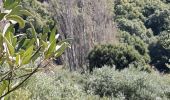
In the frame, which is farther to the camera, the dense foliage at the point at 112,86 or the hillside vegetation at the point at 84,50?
the dense foliage at the point at 112,86

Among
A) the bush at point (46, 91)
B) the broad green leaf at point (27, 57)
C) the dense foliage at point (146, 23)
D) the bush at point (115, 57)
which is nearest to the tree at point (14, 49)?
the broad green leaf at point (27, 57)

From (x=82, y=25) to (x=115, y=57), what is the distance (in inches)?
118

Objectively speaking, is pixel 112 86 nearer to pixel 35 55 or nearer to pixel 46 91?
pixel 46 91

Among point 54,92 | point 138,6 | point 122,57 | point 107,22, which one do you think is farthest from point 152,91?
point 138,6

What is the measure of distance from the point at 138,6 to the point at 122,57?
9.92 meters

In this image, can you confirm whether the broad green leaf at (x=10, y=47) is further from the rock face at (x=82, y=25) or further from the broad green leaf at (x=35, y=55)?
the rock face at (x=82, y=25)

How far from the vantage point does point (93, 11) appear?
19016 millimetres

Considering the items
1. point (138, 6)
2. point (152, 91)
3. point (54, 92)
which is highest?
point (54, 92)

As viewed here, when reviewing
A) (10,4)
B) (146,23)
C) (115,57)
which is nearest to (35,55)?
(10,4)

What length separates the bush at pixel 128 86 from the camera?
31.3 feet

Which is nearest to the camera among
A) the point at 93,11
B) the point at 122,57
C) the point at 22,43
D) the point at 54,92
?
the point at 22,43

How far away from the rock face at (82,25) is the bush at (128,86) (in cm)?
697

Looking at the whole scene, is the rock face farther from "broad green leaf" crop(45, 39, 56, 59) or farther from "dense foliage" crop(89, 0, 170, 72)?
"broad green leaf" crop(45, 39, 56, 59)

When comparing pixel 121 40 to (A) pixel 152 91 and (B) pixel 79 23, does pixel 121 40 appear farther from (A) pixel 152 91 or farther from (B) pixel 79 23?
(A) pixel 152 91
